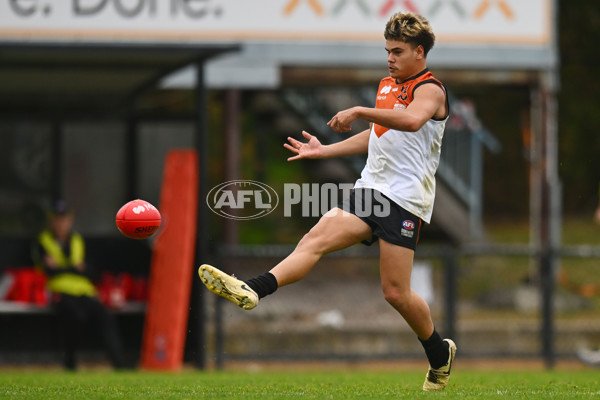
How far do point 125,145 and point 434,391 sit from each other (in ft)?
24.6

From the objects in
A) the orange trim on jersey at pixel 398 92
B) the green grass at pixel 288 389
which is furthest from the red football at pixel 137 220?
the orange trim on jersey at pixel 398 92

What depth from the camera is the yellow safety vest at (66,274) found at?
12930 millimetres

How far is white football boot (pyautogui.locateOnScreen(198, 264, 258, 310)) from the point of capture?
→ 6844mm

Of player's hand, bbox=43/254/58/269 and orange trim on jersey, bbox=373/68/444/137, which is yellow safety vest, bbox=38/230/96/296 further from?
A: orange trim on jersey, bbox=373/68/444/137

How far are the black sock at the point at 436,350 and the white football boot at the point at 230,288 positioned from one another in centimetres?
129

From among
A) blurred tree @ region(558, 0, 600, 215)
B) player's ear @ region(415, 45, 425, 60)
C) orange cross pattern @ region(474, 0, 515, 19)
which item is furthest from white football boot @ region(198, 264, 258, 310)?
blurred tree @ region(558, 0, 600, 215)

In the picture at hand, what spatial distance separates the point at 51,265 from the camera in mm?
12922

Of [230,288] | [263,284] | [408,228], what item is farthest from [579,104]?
[230,288]

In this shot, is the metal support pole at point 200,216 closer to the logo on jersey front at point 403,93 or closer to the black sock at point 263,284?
the logo on jersey front at point 403,93

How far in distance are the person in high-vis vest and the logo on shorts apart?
6.51 meters

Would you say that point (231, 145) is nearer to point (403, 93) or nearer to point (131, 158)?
point (131, 158)

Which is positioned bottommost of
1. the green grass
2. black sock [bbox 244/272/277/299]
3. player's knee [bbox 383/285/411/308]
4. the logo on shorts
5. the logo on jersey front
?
A: the green grass

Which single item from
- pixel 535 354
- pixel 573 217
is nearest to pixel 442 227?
pixel 535 354

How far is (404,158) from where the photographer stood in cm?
730
